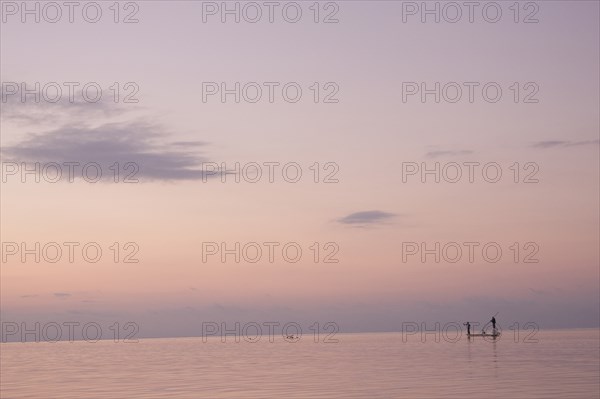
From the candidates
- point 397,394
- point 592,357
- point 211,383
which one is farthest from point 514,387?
point 592,357

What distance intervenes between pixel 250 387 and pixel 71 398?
345 inches

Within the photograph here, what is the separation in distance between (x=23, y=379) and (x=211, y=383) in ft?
44.0

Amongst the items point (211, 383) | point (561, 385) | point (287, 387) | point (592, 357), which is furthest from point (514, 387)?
point (592, 357)

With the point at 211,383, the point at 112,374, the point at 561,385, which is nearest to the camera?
the point at 561,385

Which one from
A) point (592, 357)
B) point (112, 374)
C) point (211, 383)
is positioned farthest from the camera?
point (592, 357)

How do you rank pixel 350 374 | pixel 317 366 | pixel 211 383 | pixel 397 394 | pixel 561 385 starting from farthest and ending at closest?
1. pixel 317 366
2. pixel 350 374
3. pixel 211 383
4. pixel 561 385
5. pixel 397 394

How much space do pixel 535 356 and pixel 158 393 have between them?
119 ft

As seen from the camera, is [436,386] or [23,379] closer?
[436,386]

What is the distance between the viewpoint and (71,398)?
125 feet

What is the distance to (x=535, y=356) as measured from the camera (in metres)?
65.1

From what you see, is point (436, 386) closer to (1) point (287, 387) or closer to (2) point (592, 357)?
(1) point (287, 387)

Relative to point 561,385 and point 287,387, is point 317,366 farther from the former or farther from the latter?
point 561,385

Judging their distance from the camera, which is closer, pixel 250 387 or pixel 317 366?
pixel 250 387

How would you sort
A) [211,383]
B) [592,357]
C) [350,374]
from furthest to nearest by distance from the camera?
1. [592,357]
2. [350,374]
3. [211,383]
